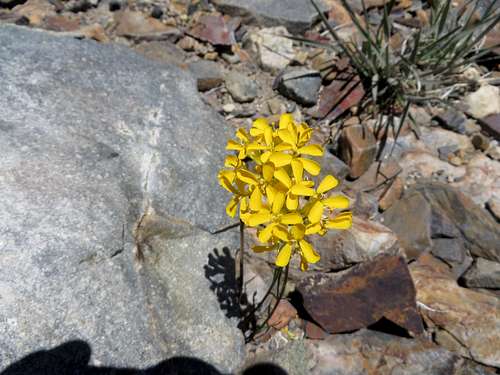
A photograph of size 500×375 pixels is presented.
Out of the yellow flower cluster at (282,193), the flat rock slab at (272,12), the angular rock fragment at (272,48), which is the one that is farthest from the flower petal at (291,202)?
the flat rock slab at (272,12)

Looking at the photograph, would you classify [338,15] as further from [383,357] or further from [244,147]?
[383,357]

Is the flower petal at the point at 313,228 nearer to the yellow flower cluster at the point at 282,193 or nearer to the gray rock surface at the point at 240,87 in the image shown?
the yellow flower cluster at the point at 282,193

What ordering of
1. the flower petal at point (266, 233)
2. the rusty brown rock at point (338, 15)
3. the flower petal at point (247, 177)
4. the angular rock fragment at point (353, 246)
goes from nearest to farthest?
the flower petal at point (266, 233), the flower petal at point (247, 177), the angular rock fragment at point (353, 246), the rusty brown rock at point (338, 15)

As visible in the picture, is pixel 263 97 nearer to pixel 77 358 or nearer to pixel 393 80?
pixel 393 80

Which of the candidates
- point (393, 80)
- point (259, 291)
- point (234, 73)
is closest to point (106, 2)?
point (234, 73)

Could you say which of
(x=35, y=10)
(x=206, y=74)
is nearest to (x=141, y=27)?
(x=206, y=74)

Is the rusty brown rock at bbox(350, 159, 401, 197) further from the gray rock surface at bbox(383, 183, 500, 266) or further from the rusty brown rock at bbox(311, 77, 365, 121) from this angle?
the rusty brown rock at bbox(311, 77, 365, 121)

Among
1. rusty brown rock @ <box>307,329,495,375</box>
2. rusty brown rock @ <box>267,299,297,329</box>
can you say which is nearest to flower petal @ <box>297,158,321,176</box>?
rusty brown rock @ <box>267,299,297,329</box>
